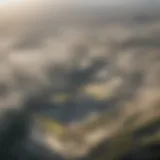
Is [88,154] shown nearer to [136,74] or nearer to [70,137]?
[70,137]

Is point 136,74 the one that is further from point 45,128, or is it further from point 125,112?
point 45,128

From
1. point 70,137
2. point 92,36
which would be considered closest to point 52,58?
point 92,36

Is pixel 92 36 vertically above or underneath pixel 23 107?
above

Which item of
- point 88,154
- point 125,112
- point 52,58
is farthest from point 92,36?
point 88,154

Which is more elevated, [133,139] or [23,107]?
[23,107]

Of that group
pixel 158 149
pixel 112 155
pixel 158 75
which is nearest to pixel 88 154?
pixel 112 155

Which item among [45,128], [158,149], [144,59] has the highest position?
[144,59]

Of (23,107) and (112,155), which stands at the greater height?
(23,107)

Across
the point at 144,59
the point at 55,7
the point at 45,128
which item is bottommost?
the point at 45,128
